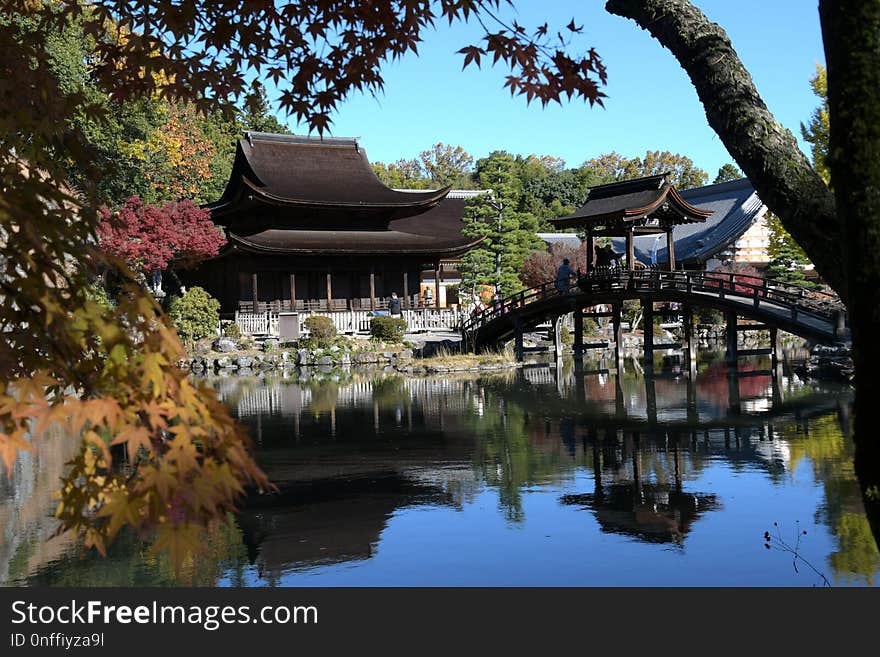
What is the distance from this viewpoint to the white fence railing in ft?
100

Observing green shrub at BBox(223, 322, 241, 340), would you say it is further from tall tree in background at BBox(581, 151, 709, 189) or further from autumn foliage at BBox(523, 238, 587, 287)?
tall tree in background at BBox(581, 151, 709, 189)

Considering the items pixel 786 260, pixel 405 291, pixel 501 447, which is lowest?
pixel 501 447

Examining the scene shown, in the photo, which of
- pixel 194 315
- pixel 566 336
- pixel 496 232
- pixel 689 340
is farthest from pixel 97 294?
pixel 566 336

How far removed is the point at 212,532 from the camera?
26.3 ft

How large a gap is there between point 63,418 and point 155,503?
1.18 ft

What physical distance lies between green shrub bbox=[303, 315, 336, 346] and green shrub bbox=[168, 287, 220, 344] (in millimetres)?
3107

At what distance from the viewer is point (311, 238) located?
32719 millimetres

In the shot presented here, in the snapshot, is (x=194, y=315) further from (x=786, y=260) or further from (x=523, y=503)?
(x=523, y=503)

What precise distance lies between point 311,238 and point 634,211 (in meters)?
13.2

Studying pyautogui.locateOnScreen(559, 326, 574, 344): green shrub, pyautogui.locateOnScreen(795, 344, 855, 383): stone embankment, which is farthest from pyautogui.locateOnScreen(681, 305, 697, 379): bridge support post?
pyautogui.locateOnScreen(559, 326, 574, 344): green shrub

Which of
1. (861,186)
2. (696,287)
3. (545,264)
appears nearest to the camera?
(861,186)
